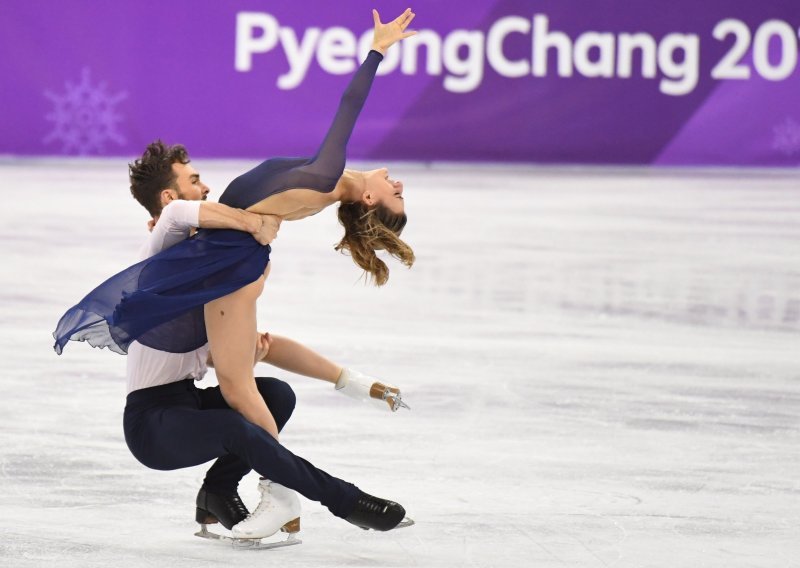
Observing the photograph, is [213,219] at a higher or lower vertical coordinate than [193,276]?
higher

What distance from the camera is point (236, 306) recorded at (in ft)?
9.96

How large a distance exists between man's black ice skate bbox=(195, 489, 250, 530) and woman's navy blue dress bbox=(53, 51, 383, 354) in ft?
1.08

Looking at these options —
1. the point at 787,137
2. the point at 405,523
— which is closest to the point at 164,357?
the point at 405,523

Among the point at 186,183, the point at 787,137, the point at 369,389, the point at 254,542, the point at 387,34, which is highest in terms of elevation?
the point at 787,137

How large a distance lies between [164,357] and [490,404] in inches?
63.2

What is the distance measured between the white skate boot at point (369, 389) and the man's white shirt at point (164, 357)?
0.34 metres

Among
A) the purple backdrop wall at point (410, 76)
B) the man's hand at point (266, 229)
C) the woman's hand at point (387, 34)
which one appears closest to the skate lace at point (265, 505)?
the man's hand at point (266, 229)

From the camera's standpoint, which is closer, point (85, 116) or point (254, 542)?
point (254, 542)

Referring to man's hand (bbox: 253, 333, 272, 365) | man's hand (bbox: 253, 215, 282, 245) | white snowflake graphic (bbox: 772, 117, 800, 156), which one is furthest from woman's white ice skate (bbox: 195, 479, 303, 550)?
white snowflake graphic (bbox: 772, 117, 800, 156)

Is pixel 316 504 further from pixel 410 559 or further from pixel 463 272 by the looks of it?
pixel 463 272

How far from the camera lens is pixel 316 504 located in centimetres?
346

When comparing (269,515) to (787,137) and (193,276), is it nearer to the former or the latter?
(193,276)

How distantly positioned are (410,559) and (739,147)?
421 inches

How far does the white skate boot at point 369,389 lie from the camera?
328cm
